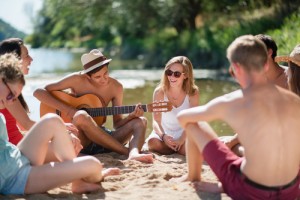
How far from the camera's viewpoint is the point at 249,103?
10.9ft

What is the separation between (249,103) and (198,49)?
1995 cm

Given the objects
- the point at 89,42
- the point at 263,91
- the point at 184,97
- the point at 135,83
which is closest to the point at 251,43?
the point at 263,91

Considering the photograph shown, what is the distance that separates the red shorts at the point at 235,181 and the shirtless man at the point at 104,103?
1.94 metres

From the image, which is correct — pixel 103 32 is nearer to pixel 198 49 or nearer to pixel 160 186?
pixel 198 49

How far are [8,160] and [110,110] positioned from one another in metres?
2.10

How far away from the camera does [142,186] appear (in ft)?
14.2

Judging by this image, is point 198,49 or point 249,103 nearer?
point 249,103

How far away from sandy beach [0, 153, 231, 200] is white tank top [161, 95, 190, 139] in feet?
2.14

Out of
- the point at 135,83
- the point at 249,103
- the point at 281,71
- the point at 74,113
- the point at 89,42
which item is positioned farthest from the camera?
the point at 89,42

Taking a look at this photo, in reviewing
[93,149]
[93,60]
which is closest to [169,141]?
[93,149]

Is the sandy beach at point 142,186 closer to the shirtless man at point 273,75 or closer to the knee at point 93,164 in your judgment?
the knee at point 93,164

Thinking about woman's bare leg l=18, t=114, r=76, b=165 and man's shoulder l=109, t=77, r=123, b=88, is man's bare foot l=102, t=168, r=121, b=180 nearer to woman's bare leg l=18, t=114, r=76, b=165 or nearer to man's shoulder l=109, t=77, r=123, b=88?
woman's bare leg l=18, t=114, r=76, b=165

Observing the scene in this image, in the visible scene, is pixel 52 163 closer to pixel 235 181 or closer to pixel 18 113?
pixel 18 113

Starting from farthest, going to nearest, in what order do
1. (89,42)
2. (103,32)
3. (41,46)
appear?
(41,46) < (89,42) < (103,32)
